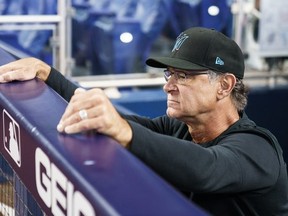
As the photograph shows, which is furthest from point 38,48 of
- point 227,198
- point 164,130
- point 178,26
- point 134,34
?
point 227,198

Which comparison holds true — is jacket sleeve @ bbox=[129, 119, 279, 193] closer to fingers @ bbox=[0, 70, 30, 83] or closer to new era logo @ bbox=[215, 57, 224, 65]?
new era logo @ bbox=[215, 57, 224, 65]

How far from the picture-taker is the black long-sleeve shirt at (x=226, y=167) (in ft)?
A: 4.80

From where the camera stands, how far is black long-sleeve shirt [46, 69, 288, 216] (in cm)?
146

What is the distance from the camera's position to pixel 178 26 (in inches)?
217

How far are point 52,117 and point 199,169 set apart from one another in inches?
15.4

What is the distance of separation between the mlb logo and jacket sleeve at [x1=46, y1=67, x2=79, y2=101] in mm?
761

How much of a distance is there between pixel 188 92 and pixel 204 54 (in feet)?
Result: 0.47

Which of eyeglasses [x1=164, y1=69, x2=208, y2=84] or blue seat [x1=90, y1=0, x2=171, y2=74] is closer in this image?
eyeglasses [x1=164, y1=69, x2=208, y2=84]

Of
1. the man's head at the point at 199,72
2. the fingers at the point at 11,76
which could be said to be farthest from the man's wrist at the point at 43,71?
the man's head at the point at 199,72

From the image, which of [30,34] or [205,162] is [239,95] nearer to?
[205,162]

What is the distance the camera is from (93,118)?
131 centimetres

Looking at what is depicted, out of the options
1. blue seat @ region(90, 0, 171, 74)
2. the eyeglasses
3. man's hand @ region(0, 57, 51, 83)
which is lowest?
blue seat @ region(90, 0, 171, 74)

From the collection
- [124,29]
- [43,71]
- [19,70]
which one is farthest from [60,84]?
[124,29]

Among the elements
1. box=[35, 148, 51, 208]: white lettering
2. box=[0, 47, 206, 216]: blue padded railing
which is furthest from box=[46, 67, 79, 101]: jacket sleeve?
box=[35, 148, 51, 208]: white lettering
